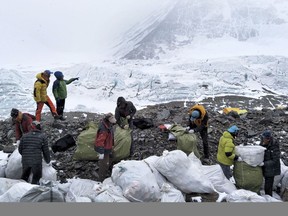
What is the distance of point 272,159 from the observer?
570cm

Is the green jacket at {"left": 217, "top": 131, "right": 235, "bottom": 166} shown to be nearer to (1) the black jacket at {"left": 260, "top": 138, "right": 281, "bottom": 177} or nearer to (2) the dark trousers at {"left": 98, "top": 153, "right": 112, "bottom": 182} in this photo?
(1) the black jacket at {"left": 260, "top": 138, "right": 281, "bottom": 177}

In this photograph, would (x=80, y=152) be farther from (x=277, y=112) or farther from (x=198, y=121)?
(x=277, y=112)

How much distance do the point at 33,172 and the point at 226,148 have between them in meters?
2.73

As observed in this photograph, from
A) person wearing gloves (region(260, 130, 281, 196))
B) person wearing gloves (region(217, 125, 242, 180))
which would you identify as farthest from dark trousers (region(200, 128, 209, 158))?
person wearing gloves (region(260, 130, 281, 196))

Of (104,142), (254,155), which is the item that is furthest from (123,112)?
(254,155)

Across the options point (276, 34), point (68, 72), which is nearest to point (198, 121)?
point (68, 72)

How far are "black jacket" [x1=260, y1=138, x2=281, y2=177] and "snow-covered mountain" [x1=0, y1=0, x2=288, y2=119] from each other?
11.0 metres

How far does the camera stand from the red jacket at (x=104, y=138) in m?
5.75

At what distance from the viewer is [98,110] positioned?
16141 mm

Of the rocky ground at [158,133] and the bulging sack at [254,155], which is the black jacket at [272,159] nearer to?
the bulging sack at [254,155]

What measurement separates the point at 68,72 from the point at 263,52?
1263cm

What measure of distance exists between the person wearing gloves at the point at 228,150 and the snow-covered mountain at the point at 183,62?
1054 centimetres

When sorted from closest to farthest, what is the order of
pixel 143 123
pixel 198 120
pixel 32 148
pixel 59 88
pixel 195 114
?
pixel 32 148
pixel 195 114
pixel 198 120
pixel 143 123
pixel 59 88

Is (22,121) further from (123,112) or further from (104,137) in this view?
(123,112)
